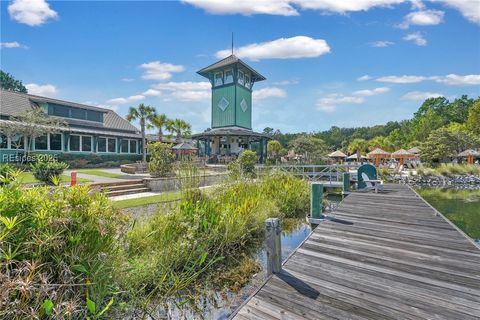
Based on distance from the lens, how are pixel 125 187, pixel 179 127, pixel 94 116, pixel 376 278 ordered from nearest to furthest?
pixel 376 278, pixel 125 187, pixel 94 116, pixel 179 127

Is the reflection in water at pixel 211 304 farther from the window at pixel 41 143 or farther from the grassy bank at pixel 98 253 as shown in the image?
the window at pixel 41 143

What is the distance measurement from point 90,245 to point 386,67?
20.4m

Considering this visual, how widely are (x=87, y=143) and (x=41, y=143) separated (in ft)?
11.0

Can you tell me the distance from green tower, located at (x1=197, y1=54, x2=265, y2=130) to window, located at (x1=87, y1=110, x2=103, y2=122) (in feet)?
36.3

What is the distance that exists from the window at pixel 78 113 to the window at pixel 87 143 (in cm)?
267

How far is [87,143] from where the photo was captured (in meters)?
23.1

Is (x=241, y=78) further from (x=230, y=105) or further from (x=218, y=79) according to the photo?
(x=230, y=105)

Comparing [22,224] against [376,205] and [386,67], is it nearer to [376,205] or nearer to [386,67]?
[376,205]

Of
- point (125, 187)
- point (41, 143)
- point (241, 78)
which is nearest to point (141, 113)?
point (41, 143)

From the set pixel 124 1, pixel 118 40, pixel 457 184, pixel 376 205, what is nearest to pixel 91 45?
pixel 118 40

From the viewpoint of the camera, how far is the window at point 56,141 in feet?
68.6

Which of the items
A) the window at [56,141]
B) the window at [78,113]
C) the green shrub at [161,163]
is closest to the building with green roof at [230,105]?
the window at [78,113]

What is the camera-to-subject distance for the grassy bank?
2318 mm

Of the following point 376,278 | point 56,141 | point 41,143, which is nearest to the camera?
point 376,278
